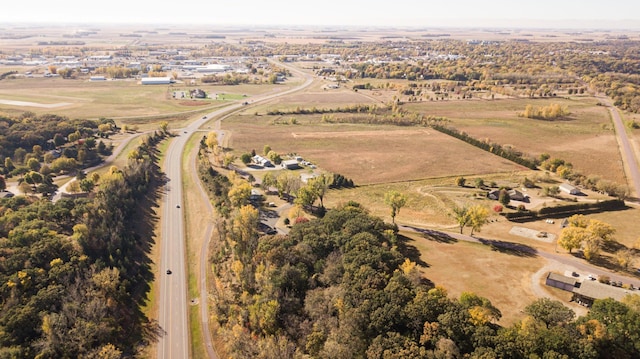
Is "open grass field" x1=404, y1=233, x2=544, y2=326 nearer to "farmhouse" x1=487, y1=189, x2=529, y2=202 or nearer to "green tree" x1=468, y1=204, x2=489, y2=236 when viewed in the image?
"green tree" x1=468, y1=204, x2=489, y2=236

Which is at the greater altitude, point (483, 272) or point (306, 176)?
point (306, 176)

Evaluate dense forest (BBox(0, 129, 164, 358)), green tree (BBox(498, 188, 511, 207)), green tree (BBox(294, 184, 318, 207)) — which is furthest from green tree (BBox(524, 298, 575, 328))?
dense forest (BBox(0, 129, 164, 358))

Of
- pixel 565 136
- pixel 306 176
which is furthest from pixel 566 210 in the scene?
pixel 565 136

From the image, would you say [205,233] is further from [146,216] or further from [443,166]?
[443,166]

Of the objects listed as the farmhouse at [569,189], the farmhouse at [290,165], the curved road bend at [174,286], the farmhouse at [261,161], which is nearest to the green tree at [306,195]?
the curved road bend at [174,286]

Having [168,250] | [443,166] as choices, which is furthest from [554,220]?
[168,250]

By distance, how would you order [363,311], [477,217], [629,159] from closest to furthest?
[363,311] < [477,217] < [629,159]

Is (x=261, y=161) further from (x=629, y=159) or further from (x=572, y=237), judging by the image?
(x=629, y=159)
